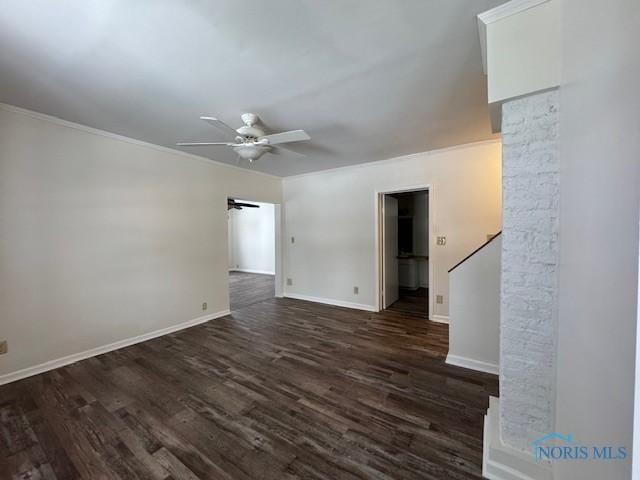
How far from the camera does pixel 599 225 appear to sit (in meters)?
0.82

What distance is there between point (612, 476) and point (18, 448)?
2.96m

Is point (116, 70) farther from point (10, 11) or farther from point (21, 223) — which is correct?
point (21, 223)

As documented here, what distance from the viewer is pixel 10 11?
51.2 inches

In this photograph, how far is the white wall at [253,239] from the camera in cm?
813

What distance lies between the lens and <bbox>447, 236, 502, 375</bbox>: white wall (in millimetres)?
2340

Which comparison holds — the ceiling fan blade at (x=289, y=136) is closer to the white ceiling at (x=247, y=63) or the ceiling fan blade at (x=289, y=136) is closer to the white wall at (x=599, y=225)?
the white ceiling at (x=247, y=63)

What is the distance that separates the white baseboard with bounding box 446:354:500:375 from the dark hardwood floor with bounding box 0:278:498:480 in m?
0.08

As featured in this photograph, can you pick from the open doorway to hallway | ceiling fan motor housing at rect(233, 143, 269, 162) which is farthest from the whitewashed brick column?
the open doorway to hallway

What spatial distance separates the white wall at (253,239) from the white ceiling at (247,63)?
213 inches

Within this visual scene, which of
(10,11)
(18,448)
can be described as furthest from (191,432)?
(10,11)

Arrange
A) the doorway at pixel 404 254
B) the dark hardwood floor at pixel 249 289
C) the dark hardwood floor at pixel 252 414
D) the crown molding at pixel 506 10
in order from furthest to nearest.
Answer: the dark hardwood floor at pixel 249 289, the doorway at pixel 404 254, the dark hardwood floor at pixel 252 414, the crown molding at pixel 506 10

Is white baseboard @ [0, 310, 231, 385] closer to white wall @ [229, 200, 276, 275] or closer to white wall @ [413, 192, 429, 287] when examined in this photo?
white wall @ [229, 200, 276, 275]

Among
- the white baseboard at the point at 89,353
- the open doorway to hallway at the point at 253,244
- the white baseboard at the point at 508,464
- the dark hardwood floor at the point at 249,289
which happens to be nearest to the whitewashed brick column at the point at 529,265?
the white baseboard at the point at 508,464

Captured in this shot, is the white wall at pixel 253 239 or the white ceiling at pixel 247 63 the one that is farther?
the white wall at pixel 253 239
